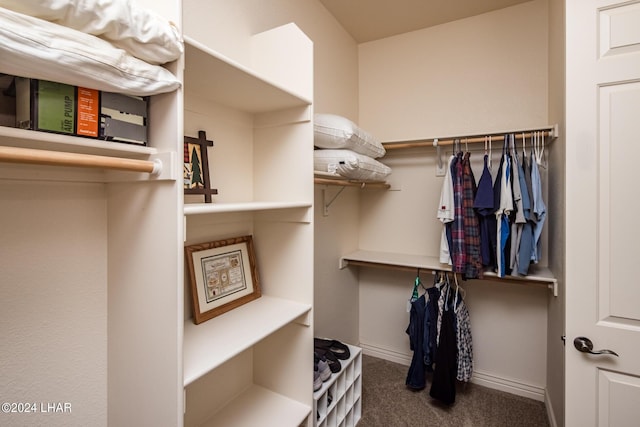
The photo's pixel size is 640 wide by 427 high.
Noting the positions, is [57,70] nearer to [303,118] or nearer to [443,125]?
[303,118]

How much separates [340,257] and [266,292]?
109 centimetres

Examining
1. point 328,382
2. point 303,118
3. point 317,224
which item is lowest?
point 328,382

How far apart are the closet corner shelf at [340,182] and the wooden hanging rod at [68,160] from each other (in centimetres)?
94

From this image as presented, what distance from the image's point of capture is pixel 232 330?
1.16 m

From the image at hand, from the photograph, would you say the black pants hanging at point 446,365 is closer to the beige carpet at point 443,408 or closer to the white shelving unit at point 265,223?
the beige carpet at point 443,408

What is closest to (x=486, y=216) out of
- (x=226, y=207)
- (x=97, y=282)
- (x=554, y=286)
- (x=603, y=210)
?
(x=554, y=286)

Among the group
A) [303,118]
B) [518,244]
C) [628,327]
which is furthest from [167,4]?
[518,244]

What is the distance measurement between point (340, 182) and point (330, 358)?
3.46 ft

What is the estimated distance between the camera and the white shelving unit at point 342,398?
157 centimetres

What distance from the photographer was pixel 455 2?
2.22 metres

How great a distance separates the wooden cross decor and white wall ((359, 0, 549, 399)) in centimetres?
182

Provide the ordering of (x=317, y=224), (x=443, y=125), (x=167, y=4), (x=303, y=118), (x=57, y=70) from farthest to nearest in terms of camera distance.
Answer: (x=443, y=125) → (x=317, y=224) → (x=303, y=118) → (x=167, y=4) → (x=57, y=70)

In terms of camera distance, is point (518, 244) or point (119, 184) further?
point (518, 244)

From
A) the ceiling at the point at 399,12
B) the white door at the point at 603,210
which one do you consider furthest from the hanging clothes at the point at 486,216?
the ceiling at the point at 399,12
